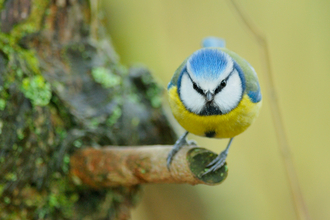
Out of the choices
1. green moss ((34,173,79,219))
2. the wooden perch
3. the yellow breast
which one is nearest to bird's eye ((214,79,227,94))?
the yellow breast

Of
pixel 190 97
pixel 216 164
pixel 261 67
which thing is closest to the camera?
pixel 216 164

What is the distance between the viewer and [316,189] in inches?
94.1

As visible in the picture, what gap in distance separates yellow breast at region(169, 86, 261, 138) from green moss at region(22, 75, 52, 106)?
0.58 meters

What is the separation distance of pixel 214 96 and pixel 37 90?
30.1 inches

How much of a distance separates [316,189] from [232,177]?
695 millimetres

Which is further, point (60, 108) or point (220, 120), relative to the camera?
point (60, 108)

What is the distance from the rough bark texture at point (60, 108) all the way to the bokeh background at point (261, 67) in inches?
17.8

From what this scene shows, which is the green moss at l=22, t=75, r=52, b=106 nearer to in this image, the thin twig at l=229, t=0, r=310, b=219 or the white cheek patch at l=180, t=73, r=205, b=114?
the white cheek patch at l=180, t=73, r=205, b=114

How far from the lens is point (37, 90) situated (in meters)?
1.39

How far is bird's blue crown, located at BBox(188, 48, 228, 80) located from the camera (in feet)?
3.82

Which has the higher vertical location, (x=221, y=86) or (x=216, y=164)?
(x=221, y=86)

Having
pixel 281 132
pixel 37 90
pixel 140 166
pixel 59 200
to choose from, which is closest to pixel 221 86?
pixel 281 132

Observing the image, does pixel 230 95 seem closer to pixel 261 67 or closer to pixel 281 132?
pixel 281 132

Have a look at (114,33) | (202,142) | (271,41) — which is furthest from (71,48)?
(271,41)
